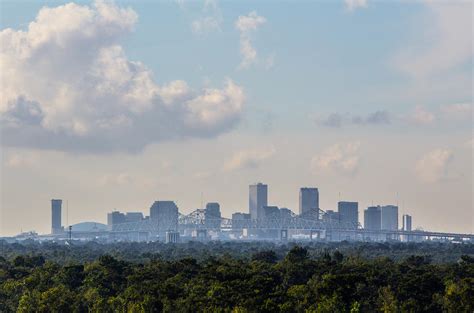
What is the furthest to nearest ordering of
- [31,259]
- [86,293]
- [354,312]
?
[31,259] → [86,293] → [354,312]

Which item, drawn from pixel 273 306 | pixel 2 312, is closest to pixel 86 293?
pixel 2 312

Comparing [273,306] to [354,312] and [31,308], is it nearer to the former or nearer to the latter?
[354,312]

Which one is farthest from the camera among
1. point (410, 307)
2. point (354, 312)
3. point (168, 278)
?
point (168, 278)

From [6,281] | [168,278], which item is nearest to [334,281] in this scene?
[168,278]

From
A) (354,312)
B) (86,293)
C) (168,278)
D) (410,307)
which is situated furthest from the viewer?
(168,278)

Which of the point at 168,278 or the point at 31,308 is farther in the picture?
the point at 168,278

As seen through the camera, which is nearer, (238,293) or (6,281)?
(238,293)

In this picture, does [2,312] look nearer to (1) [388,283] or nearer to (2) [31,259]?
(1) [388,283]
